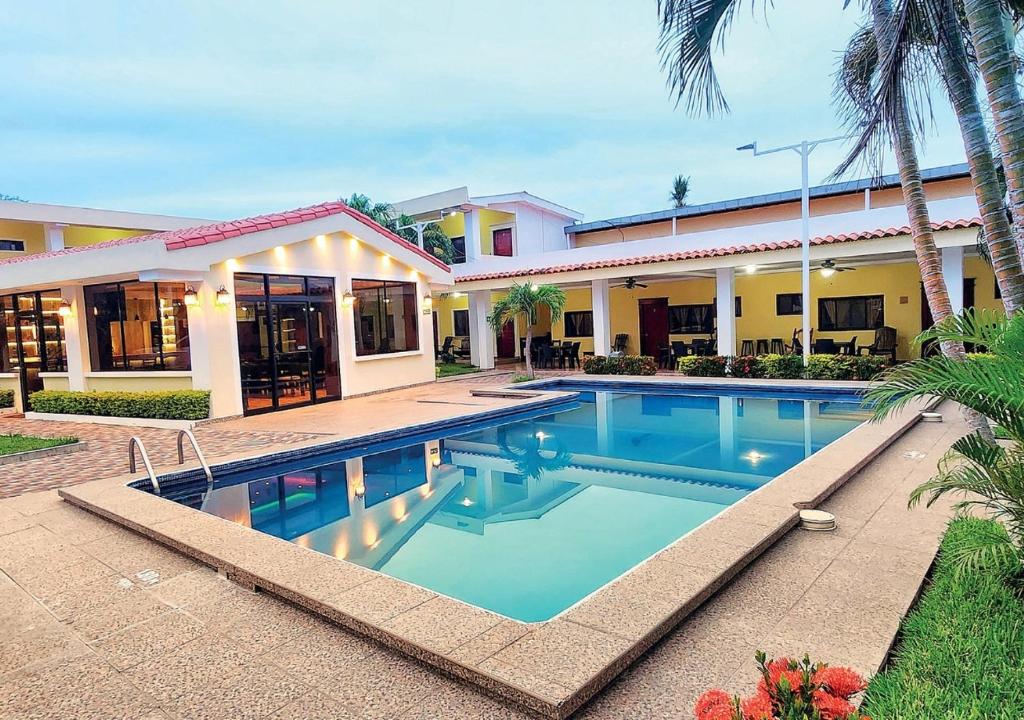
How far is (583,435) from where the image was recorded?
38.6ft

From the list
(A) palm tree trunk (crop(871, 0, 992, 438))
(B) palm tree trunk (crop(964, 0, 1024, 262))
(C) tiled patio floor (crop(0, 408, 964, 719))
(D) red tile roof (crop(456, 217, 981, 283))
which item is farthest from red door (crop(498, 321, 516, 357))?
(B) palm tree trunk (crop(964, 0, 1024, 262))

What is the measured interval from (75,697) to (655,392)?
560 inches

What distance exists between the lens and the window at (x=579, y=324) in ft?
82.9

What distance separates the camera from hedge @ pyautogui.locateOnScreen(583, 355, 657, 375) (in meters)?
18.0

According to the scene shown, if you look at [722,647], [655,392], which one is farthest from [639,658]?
[655,392]

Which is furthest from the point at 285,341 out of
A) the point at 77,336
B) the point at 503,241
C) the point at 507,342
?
the point at 507,342

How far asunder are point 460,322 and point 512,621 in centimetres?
2392

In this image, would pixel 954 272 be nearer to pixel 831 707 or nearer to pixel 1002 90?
pixel 1002 90

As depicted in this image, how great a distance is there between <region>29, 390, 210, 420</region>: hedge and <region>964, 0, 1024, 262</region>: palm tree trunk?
40.3ft

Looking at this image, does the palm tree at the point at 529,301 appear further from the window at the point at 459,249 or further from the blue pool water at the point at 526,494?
the window at the point at 459,249

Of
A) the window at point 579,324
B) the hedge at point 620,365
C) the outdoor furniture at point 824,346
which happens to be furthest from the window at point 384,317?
the outdoor furniture at point 824,346

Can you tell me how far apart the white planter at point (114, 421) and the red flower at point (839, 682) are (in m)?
11.1

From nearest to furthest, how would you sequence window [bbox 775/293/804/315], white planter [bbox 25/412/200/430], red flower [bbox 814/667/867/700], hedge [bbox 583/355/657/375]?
red flower [bbox 814/667/867/700]
white planter [bbox 25/412/200/430]
hedge [bbox 583/355/657/375]
window [bbox 775/293/804/315]

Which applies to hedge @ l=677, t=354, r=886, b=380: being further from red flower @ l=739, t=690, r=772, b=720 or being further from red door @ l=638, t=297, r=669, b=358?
red flower @ l=739, t=690, r=772, b=720
